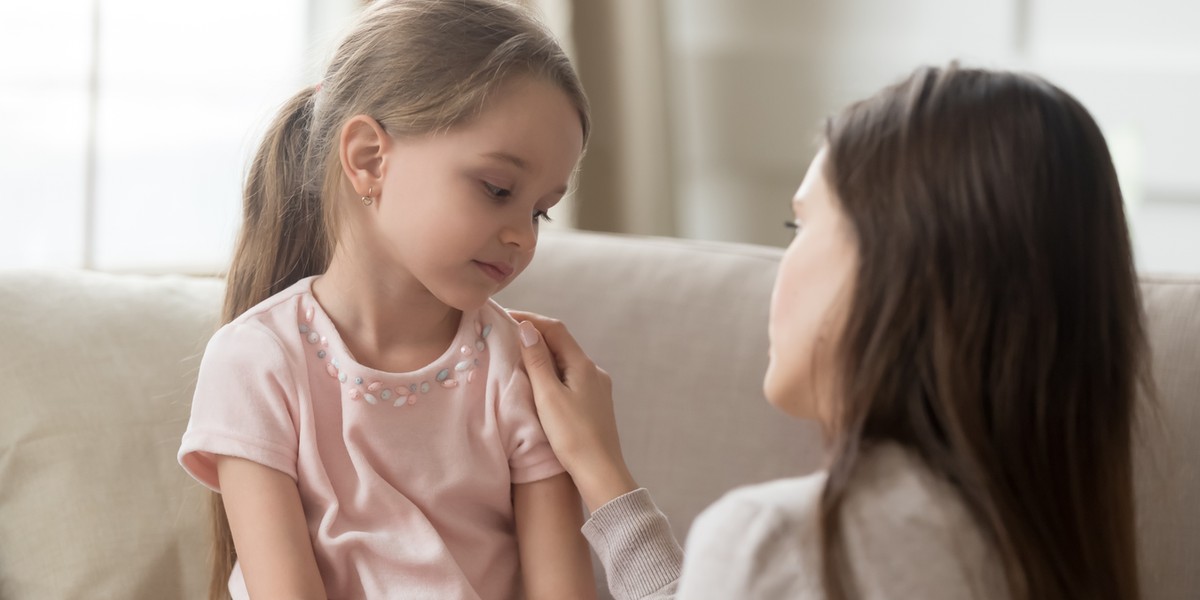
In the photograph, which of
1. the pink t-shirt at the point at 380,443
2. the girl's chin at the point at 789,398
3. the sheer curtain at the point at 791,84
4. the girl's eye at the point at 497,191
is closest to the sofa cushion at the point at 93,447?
the pink t-shirt at the point at 380,443

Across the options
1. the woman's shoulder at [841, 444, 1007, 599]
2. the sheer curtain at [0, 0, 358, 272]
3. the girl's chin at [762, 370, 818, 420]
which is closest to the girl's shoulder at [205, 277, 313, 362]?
the girl's chin at [762, 370, 818, 420]

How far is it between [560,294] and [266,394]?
23.4 inches

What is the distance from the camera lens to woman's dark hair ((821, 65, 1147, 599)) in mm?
816

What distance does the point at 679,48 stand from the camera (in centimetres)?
294

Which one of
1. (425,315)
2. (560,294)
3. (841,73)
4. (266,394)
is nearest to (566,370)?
(425,315)

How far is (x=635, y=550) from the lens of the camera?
1.19 meters

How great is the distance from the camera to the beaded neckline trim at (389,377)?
120cm

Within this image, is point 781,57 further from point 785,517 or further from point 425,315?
point 785,517

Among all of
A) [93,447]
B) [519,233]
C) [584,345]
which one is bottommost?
[93,447]

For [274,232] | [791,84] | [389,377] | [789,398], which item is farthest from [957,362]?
[791,84]

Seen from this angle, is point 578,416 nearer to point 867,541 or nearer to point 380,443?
point 380,443

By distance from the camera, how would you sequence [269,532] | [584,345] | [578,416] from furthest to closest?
[584,345]
[578,416]
[269,532]

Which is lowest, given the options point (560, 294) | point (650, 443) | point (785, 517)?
point (650, 443)

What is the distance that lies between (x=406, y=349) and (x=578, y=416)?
191 millimetres
